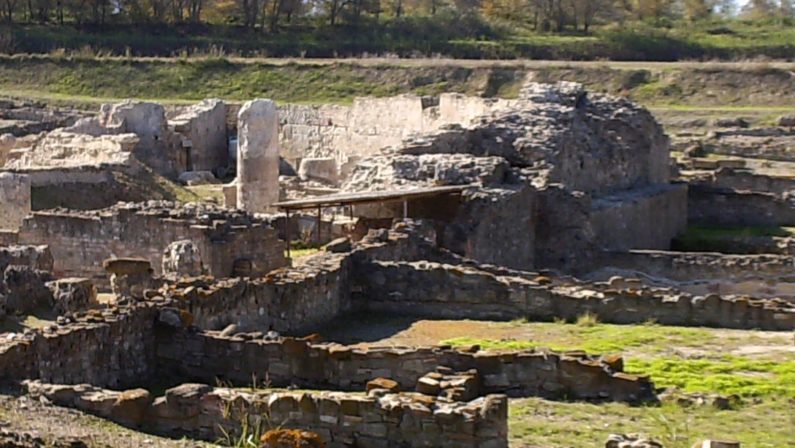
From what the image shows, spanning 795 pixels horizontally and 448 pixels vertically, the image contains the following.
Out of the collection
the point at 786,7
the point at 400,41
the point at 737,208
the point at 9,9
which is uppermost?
the point at 9,9

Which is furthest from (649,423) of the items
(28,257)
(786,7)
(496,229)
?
(786,7)

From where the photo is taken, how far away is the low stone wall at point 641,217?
2439cm

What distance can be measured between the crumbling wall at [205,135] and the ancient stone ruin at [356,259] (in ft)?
0.21

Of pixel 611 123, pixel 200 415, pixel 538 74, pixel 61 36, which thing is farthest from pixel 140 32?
pixel 200 415

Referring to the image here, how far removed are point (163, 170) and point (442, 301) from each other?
60.8 ft

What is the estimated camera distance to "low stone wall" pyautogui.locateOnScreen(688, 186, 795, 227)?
28.5 m

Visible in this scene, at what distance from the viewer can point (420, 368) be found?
535 inches

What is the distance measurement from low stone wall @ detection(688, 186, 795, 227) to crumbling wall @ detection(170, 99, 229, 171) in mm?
A: 11695

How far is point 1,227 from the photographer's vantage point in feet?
80.9

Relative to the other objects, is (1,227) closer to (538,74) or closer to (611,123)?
(611,123)

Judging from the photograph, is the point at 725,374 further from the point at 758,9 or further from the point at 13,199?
the point at 758,9

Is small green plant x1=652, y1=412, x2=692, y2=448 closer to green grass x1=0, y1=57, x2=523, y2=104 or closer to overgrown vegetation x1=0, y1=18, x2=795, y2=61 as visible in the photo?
green grass x1=0, y1=57, x2=523, y2=104

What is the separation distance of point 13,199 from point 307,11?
46.7m

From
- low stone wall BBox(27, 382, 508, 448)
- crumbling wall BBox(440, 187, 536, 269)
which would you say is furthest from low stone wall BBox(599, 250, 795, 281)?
low stone wall BBox(27, 382, 508, 448)
